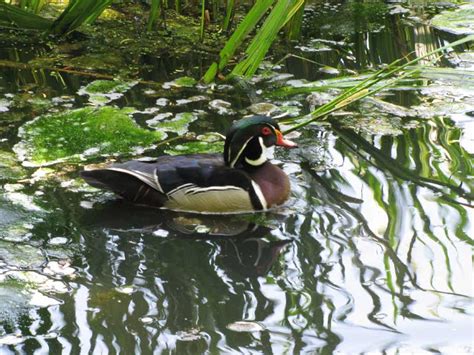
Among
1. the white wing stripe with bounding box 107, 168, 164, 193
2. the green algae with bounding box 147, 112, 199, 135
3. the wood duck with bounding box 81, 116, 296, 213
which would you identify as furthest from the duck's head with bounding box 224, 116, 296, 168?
the green algae with bounding box 147, 112, 199, 135

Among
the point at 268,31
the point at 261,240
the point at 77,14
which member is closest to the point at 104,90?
the point at 77,14

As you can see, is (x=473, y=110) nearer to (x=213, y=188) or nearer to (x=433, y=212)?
(x=433, y=212)

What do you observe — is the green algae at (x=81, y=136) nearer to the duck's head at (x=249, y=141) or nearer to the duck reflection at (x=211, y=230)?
the duck reflection at (x=211, y=230)

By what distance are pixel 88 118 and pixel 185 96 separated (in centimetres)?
94

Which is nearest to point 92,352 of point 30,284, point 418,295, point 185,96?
point 30,284

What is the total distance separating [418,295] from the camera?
15.1ft

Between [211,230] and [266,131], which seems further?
[266,131]

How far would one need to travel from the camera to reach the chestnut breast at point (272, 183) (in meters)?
5.66

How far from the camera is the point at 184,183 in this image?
→ 5.64m

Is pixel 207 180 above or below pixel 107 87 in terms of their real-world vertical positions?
below

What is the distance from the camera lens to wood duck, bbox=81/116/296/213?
5.64m

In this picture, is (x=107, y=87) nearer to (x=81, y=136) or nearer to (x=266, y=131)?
(x=81, y=136)

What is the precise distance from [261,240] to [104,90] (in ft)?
8.81

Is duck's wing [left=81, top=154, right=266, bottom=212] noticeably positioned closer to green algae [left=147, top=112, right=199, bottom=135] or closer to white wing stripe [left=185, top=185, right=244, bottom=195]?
white wing stripe [left=185, top=185, right=244, bottom=195]
